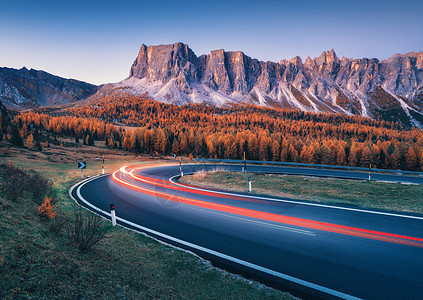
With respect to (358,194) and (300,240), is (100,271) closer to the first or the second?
(300,240)

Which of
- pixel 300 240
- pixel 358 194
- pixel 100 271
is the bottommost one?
pixel 358 194

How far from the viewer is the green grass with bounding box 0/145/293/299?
133 inches

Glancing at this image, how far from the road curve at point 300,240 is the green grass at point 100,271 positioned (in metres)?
0.81

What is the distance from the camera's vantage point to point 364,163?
56344mm

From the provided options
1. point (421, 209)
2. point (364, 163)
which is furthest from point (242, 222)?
point (364, 163)

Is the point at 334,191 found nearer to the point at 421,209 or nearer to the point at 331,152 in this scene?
the point at 421,209

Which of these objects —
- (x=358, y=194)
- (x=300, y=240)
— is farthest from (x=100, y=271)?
(x=358, y=194)

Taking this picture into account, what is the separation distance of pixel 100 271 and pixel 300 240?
20.4 feet

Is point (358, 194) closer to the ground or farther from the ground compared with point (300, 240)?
closer to the ground

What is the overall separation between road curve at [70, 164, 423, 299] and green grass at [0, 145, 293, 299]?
0.81 m

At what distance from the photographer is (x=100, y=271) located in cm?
445

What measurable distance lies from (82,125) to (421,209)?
121675mm

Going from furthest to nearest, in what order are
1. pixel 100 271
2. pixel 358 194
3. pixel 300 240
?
1. pixel 358 194
2. pixel 300 240
3. pixel 100 271

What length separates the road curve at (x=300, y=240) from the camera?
16.3 feet
